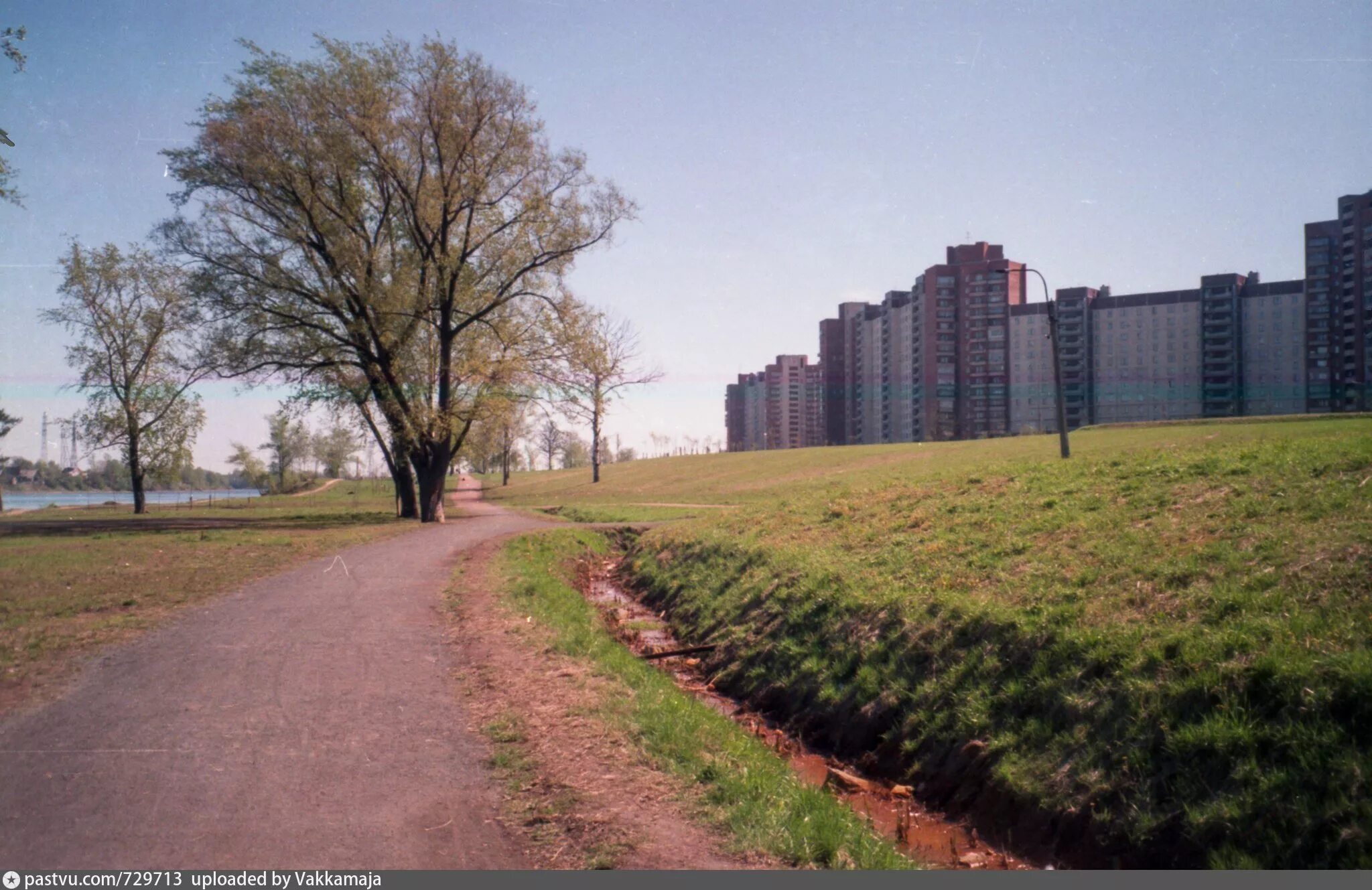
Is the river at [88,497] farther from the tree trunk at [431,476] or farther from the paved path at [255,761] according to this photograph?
the paved path at [255,761]

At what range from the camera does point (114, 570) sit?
15.0 m

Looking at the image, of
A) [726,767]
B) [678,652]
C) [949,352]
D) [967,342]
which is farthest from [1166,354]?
[726,767]

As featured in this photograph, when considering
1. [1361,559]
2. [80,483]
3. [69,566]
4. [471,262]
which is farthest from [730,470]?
[1361,559]

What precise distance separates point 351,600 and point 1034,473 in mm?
12034

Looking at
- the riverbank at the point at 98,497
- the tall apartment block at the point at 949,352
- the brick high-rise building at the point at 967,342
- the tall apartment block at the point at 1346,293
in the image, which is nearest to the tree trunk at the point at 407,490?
the riverbank at the point at 98,497

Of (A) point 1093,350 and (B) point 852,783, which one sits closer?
(B) point 852,783

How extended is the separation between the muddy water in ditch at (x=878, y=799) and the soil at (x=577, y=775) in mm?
1766

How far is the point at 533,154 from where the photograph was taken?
2883cm

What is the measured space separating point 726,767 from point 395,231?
1114 inches

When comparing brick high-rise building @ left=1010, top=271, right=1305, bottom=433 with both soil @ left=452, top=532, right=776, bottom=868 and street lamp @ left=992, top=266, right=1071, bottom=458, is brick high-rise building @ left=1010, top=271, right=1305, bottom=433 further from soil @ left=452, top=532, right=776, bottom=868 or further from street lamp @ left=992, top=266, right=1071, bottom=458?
soil @ left=452, top=532, right=776, bottom=868

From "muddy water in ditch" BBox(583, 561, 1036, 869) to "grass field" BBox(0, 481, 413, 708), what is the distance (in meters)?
6.93

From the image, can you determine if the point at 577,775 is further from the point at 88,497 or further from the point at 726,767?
the point at 88,497

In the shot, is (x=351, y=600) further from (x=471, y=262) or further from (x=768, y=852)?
(x=471, y=262)

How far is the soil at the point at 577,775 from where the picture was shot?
449 centimetres
